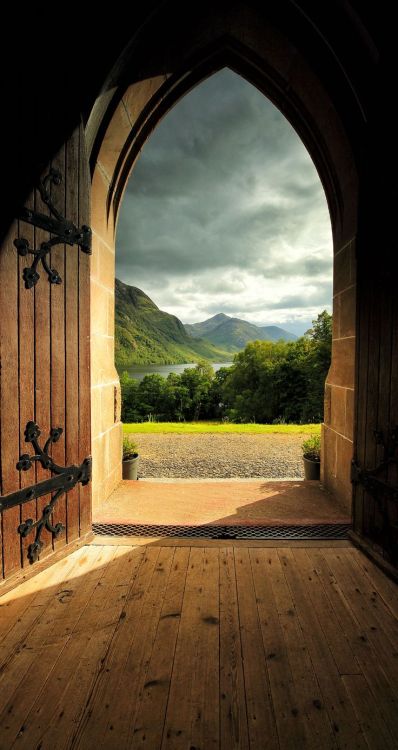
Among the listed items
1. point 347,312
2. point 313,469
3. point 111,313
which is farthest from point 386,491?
point 111,313

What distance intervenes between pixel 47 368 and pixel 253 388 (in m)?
23.3

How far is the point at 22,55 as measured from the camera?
2041mm

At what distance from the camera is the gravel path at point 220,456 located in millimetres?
5676

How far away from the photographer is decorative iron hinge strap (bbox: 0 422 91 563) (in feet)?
6.91

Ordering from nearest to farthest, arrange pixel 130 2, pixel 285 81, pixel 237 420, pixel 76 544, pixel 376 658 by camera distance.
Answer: pixel 376 658 < pixel 76 544 < pixel 130 2 < pixel 285 81 < pixel 237 420

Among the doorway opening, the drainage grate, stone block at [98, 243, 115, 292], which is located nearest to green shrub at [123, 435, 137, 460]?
the doorway opening

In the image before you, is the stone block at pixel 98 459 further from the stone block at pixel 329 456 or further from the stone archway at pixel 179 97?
the stone block at pixel 329 456

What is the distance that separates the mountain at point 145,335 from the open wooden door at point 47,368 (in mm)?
70394

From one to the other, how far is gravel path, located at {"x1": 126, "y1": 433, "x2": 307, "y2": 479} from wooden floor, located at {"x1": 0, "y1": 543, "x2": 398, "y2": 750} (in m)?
3.32

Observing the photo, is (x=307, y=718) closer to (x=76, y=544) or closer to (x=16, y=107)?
(x=76, y=544)

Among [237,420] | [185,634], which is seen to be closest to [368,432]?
[185,634]

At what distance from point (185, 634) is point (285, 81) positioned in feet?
15.1

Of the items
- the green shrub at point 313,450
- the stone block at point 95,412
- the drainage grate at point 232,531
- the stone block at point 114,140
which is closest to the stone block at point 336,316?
the green shrub at point 313,450

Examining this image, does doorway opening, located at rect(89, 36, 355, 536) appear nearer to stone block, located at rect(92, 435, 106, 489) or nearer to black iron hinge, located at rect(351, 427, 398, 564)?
stone block, located at rect(92, 435, 106, 489)
